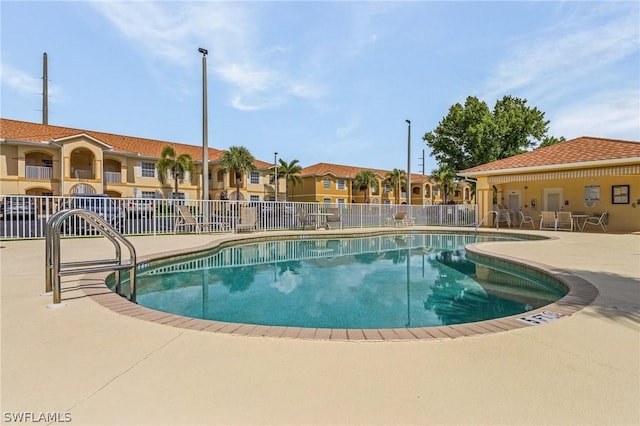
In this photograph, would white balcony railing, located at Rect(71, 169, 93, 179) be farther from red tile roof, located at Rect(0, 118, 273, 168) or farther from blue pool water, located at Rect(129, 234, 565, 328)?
blue pool water, located at Rect(129, 234, 565, 328)

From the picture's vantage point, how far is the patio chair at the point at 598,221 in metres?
16.2

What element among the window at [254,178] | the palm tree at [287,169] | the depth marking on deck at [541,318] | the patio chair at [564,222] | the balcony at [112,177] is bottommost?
the depth marking on deck at [541,318]

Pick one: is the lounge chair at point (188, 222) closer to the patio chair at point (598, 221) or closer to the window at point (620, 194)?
the patio chair at point (598, 221)

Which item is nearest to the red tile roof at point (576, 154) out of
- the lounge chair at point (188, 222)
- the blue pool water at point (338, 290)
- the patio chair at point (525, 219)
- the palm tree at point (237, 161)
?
the patio chair at point (525, 219)

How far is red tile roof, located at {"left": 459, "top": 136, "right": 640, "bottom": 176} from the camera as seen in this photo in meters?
14.9

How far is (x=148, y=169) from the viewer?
30.4 m

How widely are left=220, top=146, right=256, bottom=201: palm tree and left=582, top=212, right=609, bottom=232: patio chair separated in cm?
2578

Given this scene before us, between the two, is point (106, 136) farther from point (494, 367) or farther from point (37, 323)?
point (494, 367)

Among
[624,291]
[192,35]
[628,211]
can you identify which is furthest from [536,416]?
[628,211]

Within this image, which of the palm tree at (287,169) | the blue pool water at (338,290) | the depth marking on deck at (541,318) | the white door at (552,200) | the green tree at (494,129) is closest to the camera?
the depth marking on deck at (541,318)

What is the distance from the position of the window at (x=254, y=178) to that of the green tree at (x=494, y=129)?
20.1 metres

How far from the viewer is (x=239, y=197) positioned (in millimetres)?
34188

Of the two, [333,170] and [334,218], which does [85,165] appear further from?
[333,170]

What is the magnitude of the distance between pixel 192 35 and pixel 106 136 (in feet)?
65.5
